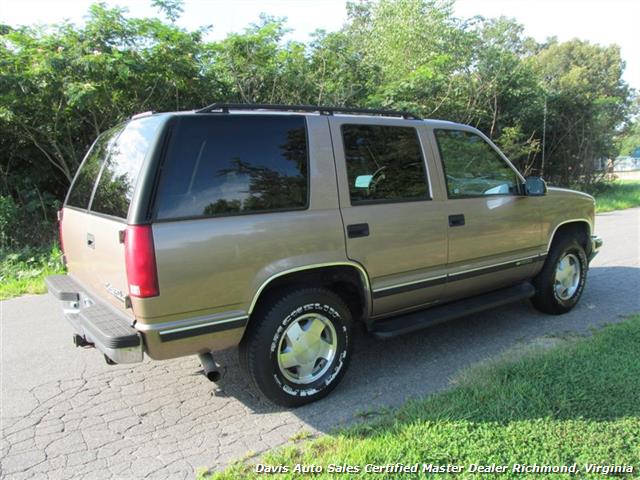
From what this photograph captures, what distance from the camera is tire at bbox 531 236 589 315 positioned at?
5086mm

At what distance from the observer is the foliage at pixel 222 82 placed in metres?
7.71

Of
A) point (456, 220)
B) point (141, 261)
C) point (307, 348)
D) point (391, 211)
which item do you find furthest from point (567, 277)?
point (141, 261)

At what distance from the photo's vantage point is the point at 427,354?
14.0ft

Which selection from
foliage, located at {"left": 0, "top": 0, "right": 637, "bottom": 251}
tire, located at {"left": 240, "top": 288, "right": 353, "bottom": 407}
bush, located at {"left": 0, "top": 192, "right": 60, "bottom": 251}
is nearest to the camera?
tire, located at {"left": 240, "top": 288, "right": 353, "bottom": 407}

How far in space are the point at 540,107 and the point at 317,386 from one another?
1554cm

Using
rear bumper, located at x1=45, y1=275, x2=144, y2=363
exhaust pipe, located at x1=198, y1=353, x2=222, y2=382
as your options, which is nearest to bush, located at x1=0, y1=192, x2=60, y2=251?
rear bumper, located at x1=45, y1=275, x2=144, y2=363

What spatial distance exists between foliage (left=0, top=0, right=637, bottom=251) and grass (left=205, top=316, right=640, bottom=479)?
6.91m

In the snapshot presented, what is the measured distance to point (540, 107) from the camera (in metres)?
16.0

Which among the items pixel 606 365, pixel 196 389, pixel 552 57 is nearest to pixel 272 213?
pixel 196 389

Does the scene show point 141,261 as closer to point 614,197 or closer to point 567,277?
point 567,277

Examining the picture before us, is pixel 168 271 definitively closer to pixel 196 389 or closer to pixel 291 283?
pixel 291 283

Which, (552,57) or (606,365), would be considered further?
(552,57)

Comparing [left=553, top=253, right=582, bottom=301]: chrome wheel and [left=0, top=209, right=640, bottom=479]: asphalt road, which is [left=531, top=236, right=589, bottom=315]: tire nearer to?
[left=553, top=253, right=582, bottom=301]: chrome wheel

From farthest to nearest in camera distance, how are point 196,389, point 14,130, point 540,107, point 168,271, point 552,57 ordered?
point 552,57 → point 540,107 → point 14,130 → point 196,389 → point 168,271
